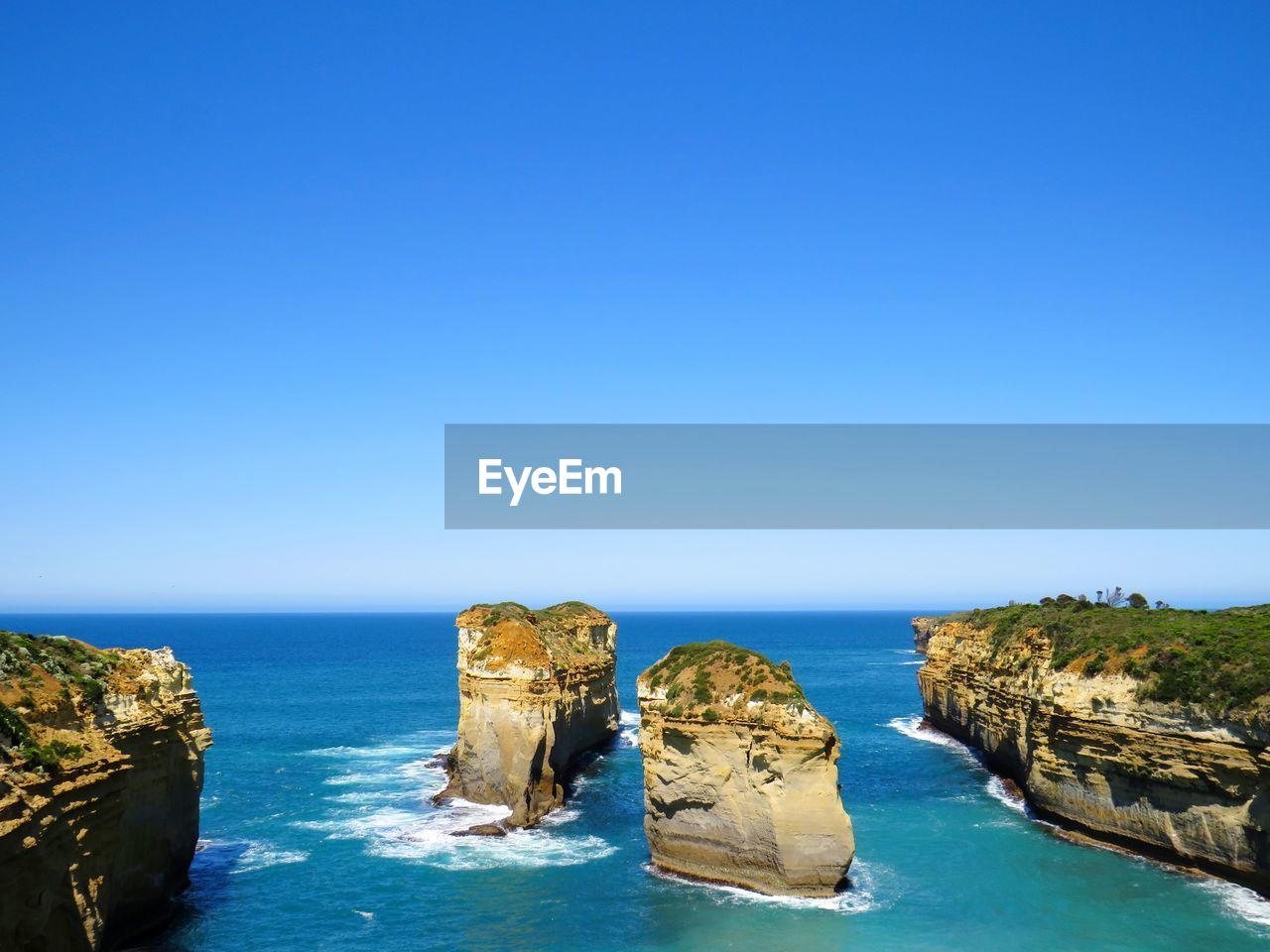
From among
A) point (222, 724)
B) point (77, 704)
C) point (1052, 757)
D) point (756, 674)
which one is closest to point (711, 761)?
point (756, 674)

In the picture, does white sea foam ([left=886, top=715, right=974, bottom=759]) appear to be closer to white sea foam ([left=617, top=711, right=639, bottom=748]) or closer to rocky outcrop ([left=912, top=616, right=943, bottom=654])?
white sea foam ([left=617, top=711, right=639, bottom=748])

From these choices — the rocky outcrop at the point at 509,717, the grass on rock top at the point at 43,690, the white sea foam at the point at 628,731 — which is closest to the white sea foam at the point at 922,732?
the white sea foam at the point at 628,731

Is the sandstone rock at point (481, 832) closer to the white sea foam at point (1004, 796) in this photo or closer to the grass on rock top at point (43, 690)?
the grass on rock top at point (43, 690)

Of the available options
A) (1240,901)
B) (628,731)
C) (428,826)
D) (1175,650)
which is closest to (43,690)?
(428,826)

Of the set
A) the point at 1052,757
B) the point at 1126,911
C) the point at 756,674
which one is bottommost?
the point at 1126,911

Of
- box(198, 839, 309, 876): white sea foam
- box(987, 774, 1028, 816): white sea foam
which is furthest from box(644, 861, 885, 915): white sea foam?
box(198, 839, 309, 876): white sea foam

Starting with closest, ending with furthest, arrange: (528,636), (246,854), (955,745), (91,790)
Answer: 1. (91,790)
2. (246,854)
3. (528,636)
4. (955,745)

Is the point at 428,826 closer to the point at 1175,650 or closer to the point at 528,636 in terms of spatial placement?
the point at 528,636

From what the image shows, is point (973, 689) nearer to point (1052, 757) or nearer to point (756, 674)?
point (1052, 757)
